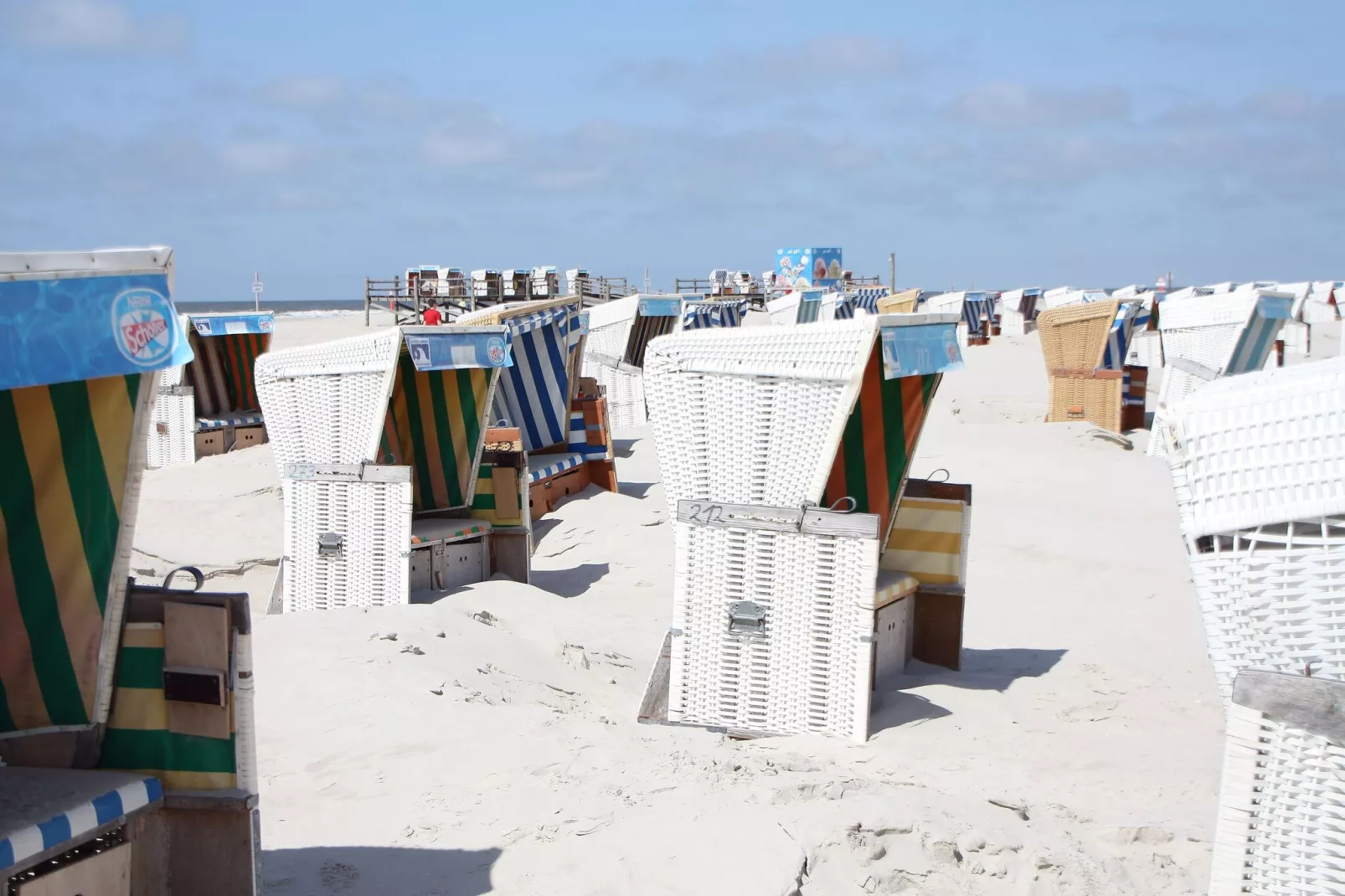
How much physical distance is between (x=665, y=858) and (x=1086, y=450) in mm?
11277

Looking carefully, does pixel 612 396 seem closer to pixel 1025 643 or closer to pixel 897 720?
pixel 1025 643

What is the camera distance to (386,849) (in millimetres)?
3945

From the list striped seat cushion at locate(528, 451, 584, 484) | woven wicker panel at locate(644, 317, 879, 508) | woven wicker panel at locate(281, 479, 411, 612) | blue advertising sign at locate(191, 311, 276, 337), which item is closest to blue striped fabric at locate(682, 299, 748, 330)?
blue advertising sign at locate(191, 311, 276, 337)

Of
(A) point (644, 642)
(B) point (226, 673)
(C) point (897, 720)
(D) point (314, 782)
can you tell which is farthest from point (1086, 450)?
(B) point (226, 673)

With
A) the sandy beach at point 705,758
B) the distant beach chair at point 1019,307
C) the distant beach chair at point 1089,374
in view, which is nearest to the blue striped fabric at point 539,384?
the sandy beach at point 705,758

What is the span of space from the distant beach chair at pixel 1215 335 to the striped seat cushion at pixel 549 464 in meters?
6.42

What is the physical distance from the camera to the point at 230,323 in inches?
588

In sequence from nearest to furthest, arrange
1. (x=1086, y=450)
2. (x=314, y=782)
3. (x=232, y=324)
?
1. (x=314, y=782)
2. (x=1086, y=450)
3. (x=232, y=324)

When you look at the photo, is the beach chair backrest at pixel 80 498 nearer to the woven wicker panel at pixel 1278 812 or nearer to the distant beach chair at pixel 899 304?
the woven wicker panel at pixel 1278 812

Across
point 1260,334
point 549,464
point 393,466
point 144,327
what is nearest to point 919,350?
point 393,466

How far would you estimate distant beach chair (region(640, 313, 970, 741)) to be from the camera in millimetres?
5098

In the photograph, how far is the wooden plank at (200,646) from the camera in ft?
10.7

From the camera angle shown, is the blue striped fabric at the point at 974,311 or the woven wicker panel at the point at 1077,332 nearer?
the woven wicker panel at the point at 1077,332

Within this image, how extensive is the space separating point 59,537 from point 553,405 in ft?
28.5
